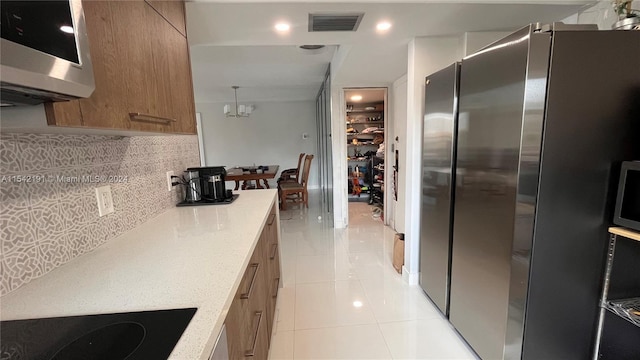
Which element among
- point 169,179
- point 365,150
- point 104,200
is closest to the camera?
point 104,200

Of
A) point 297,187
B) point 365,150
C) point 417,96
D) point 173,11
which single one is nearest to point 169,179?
point 173,11

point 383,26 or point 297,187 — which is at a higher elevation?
point 383,26

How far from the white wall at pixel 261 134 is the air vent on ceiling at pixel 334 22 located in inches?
198

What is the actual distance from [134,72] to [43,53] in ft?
1.56

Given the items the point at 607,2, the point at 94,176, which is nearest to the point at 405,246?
the point at 607,2

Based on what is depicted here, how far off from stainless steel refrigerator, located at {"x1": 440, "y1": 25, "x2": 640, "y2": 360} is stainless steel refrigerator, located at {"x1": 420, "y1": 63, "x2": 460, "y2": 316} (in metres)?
0.25

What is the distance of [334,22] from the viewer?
1.80 m

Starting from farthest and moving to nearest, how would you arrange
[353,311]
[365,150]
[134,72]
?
[365,150], [353,311], [134,72]

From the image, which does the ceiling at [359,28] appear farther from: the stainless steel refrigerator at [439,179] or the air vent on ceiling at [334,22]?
the stainless steel refrigerator at [439,179]

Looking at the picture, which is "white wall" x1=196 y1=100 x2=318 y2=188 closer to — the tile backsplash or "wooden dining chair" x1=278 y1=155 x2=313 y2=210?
"wooden dining chair" x1=278 y1=155 x2=313 y2=210

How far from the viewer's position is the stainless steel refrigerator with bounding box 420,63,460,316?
1.71m

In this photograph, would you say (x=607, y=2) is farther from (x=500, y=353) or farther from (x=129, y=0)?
(x=129, y=0)

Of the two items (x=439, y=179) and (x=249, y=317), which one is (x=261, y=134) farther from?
(x=249, y=317)

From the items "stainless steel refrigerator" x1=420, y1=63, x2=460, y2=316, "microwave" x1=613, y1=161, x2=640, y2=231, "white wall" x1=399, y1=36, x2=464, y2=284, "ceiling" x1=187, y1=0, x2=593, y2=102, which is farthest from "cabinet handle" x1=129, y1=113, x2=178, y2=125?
"microwave" x1=613, y1=161, x2=640, y2=231
